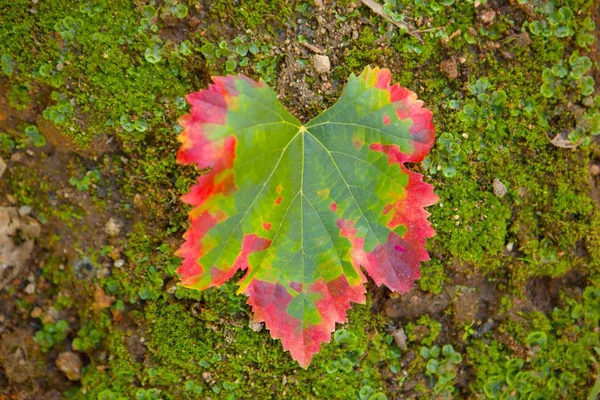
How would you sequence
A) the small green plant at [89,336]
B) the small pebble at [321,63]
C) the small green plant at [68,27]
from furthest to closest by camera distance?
the small green plant at [89,336], the small pebble at [321,63], the small green plant at [68,27]

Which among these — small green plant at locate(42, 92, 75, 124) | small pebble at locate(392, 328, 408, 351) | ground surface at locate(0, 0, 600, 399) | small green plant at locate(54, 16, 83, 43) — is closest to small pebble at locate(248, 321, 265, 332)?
ground surface at locate(0, 0, 600, 399)

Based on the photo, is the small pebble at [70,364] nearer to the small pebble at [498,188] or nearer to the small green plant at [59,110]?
the small green plant at [59,110]

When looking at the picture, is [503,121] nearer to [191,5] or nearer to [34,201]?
[191,5]

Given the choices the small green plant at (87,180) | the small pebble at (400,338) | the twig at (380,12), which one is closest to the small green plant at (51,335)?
the small green plant at (87,180)

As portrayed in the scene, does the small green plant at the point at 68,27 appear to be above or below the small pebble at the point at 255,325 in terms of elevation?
above

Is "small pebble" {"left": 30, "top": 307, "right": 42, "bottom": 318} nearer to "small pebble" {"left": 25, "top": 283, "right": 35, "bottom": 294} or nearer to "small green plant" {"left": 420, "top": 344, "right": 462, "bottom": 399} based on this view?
"small pebble" {"left": 25, "top": 283, "right": 35, "bottom": 294}

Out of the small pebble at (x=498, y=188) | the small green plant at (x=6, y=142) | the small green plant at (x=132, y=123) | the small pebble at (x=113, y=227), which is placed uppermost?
the small green plant at (x=132, y=123)

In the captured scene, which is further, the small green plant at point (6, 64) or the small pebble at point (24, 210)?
the small pebble at point (24, 210)
